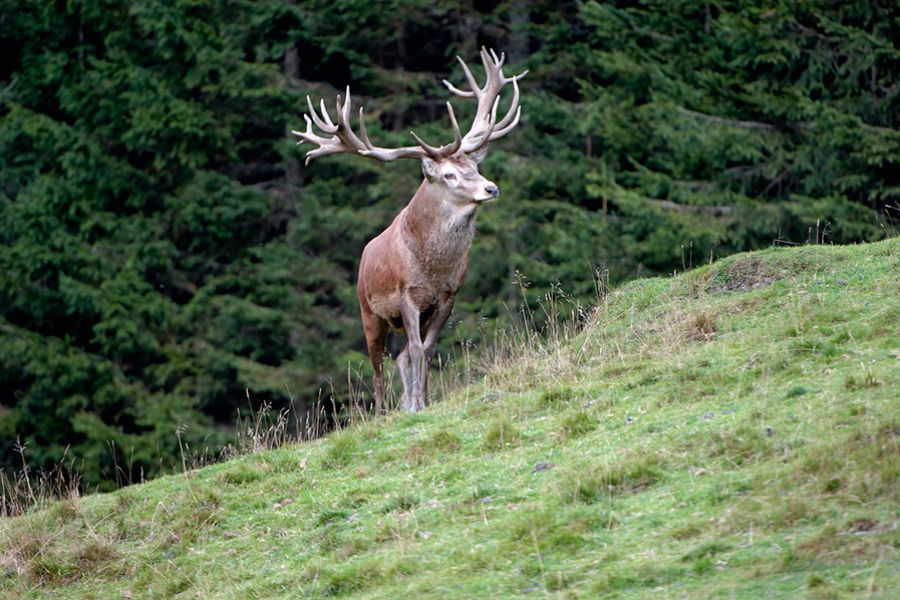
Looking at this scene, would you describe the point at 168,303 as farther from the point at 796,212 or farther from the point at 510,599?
the point at 510,599

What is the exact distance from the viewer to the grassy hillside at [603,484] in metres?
7.82

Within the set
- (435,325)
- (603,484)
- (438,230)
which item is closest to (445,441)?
(603,484)

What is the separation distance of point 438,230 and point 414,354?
40.1 inches

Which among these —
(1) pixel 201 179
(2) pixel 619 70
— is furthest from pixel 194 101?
(2) pixel 619 70

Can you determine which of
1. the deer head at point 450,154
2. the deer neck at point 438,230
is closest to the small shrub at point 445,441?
the deer neck at point 438,230

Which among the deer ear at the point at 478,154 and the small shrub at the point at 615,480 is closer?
the small shrub at the point at 615,480

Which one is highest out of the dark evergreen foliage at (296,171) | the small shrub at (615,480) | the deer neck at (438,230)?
the deer neck at (438,230)

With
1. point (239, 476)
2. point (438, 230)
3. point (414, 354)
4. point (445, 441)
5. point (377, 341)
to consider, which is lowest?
point (239, 476)

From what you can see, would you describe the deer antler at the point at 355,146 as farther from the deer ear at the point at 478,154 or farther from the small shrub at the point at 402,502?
the small shrub at the point at 402,502

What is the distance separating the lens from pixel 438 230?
1326 cm

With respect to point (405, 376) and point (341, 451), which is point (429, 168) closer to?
point (405, 376)

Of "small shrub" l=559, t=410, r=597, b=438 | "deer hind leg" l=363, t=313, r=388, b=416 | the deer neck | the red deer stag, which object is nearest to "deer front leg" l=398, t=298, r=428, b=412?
the red deer stag

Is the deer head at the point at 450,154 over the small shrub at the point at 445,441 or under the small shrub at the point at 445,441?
over

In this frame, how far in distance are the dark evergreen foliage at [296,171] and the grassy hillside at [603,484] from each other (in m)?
13.0
